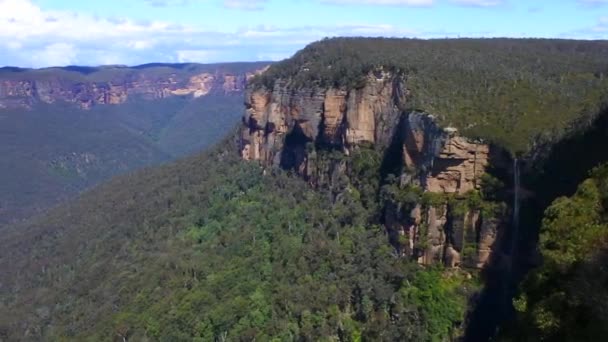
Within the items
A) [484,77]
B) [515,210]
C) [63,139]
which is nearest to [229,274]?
[515,210]

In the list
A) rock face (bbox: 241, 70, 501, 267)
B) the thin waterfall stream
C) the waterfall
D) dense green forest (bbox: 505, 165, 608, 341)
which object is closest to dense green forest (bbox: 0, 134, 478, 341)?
rock face (bbox: 241, 70, 501, 267)

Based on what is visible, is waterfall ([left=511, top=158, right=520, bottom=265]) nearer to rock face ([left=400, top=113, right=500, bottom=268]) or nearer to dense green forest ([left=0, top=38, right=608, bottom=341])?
dense green forest ([left=0, top=38, right=608, bottom=341])

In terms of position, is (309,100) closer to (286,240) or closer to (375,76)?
(375,76)

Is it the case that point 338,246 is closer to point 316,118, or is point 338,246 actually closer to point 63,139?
point 316,118

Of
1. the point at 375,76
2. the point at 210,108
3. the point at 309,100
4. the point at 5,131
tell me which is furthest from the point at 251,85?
the point at 210,108

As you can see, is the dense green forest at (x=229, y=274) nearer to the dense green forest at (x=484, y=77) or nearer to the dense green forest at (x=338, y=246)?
Answer: the dense green forest at (x=338, y=246)

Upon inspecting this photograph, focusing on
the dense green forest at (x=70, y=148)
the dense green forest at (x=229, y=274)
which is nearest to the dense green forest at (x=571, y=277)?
the dense green forest at (x=229, y=274)
